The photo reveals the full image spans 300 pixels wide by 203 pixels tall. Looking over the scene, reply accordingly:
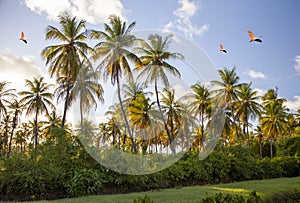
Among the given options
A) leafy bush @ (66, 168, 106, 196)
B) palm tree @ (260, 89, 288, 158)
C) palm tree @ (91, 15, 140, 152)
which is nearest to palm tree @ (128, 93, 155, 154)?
palm tree @ (91, 15, 140, 152)

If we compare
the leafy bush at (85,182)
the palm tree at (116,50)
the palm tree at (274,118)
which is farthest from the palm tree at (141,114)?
the palm tree at (274,118)

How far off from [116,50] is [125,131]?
6870 millimetres

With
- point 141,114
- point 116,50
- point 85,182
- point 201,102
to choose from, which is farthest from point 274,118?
point 85,182

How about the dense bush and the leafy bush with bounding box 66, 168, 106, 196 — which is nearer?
the dense bush

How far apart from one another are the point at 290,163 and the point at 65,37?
16.6m

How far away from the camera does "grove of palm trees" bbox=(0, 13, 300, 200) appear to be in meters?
9.25

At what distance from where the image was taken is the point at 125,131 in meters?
21.8

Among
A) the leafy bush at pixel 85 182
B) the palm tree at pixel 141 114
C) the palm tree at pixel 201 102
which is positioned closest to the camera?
the leafy bush at pixel 85 182

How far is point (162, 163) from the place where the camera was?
39.0 feet

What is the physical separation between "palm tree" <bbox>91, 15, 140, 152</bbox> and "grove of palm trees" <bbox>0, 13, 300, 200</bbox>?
2.5 inches

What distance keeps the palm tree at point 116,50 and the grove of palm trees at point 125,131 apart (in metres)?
0.06

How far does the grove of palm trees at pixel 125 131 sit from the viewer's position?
9.25m

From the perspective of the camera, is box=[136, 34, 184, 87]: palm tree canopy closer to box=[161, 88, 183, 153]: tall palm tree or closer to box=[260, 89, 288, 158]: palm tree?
box=[161, 88, 183, 153]: tall palm tree

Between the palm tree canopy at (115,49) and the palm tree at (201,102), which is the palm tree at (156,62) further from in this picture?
the palm tree at (201,102)
